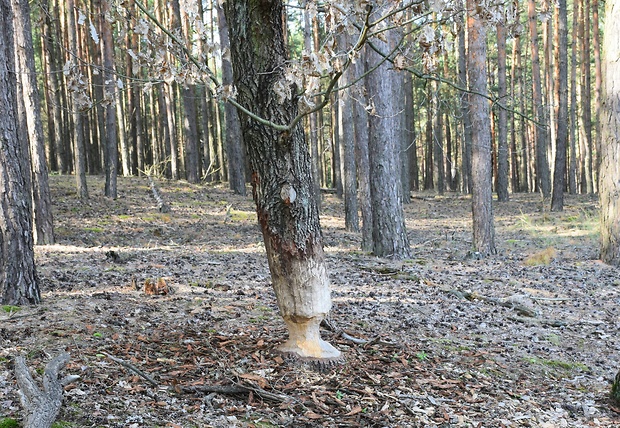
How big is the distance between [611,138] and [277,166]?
8.61 metres

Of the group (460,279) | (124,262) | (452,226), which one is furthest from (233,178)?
(460,279)

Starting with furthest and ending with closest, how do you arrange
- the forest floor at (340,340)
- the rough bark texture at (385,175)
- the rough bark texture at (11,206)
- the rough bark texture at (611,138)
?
the rough bark texture at (385,175) → the rough bark texture at (611,138) → the rough bark texture at (11,206) → the forest floor at (340,340)

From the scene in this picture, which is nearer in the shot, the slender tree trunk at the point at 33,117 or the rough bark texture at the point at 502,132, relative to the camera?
the slender tree trunk at the point at 33,117

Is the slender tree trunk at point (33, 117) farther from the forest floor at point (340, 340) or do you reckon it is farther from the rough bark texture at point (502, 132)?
the rough bark texture at point (502, 132)

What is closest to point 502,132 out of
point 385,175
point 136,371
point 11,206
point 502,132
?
point 502,132

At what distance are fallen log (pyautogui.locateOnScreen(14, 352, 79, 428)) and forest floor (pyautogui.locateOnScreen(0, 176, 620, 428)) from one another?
0.13 m

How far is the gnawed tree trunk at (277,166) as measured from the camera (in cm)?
433

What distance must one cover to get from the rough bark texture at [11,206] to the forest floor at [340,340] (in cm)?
35

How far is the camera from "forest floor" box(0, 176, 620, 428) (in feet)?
13.6

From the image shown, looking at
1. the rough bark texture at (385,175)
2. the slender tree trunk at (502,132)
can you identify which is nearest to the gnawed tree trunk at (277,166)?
the rough bark texture at (385,175)

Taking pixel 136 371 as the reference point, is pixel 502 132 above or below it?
above

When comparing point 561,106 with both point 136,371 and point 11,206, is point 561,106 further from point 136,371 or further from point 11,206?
point 136,371

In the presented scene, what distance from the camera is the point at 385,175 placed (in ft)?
35.4

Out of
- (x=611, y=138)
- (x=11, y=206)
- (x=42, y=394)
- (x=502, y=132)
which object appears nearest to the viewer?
(x=42, y=394)
